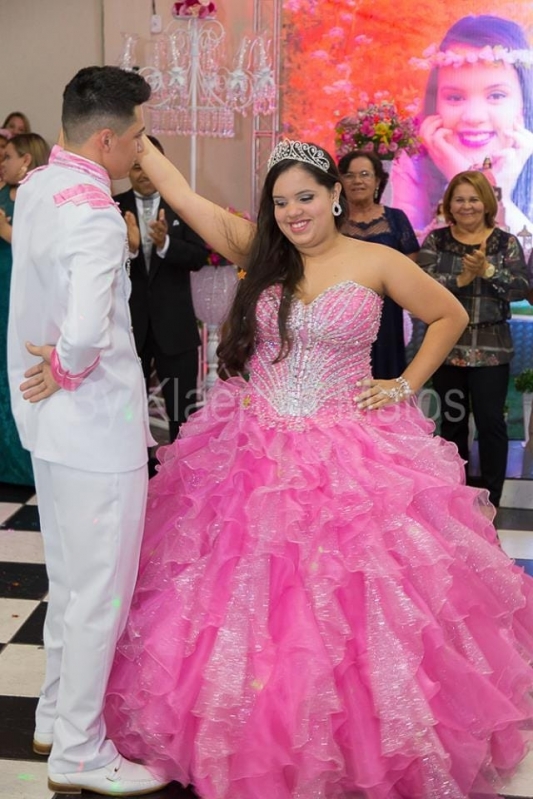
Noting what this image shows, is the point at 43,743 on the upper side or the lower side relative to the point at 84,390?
lower

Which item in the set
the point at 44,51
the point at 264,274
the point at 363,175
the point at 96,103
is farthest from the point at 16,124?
the point at 96,103

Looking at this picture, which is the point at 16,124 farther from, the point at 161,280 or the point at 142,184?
the point at 161,280

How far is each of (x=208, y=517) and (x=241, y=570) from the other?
0.68 feet

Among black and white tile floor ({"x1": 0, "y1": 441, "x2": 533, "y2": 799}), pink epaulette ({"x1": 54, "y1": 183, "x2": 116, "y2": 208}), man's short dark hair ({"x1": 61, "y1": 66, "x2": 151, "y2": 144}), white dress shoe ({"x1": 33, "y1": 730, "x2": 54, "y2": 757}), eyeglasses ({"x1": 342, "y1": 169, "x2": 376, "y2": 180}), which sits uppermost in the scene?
man's short dark hair ({"x1": 61, "y1": 66, "x2": 151, "y2": 144})

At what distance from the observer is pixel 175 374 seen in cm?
451

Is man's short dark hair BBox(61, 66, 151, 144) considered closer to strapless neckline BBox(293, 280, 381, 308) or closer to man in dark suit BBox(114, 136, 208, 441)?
strapless neckline BBox(293, 280, 381, 308)

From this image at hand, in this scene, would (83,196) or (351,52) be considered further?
(351,52)

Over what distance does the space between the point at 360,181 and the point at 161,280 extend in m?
0.91

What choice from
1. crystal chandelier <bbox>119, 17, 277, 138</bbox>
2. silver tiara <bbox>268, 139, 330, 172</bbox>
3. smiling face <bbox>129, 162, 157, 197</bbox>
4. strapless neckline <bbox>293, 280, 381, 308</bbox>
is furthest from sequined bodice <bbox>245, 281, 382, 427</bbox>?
crystal chandelier <bbox>119, 17, 277, 138</bbox>

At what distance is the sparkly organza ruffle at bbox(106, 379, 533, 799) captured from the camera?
89.7 inches

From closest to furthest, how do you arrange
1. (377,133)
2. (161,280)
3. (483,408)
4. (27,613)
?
(27,613) → (161,280) → (483,408) → (377,133)

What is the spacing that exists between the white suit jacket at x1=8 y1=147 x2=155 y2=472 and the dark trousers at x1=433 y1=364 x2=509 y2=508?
2374 mm

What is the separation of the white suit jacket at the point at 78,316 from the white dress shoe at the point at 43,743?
733 millimetres

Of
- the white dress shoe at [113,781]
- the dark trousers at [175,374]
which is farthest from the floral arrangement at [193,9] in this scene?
the white dress shoe at [113,781]
